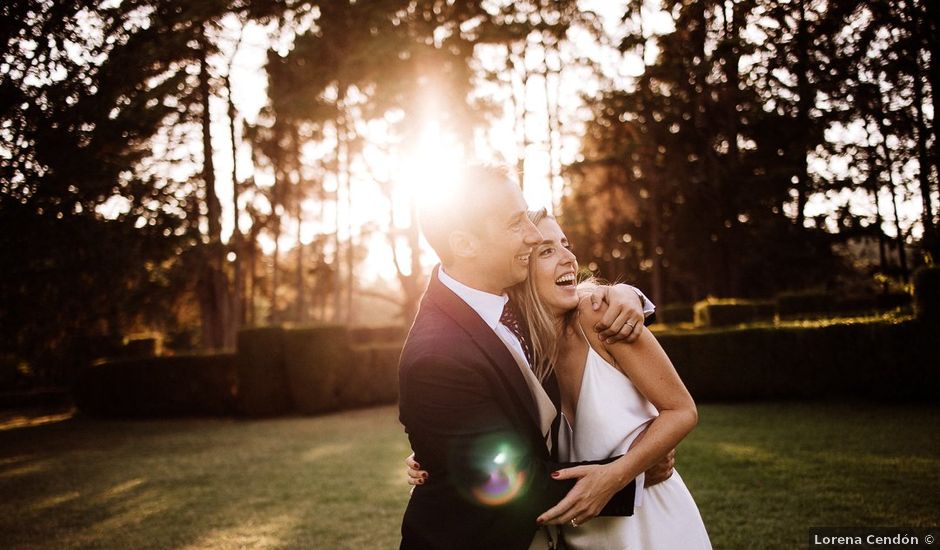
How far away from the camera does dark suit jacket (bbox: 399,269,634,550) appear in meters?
2.16

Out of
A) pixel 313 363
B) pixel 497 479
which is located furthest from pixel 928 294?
pixel 313 363

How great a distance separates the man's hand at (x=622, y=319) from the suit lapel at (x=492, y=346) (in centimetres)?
41

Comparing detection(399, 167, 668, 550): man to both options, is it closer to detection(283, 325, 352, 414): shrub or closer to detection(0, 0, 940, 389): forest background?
detection(0, 0, 940, 389): forest background

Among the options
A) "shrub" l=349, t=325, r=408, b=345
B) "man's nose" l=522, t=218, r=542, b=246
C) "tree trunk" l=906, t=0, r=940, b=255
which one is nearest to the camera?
"man's nose" l=522, t=218, r=542, b=246

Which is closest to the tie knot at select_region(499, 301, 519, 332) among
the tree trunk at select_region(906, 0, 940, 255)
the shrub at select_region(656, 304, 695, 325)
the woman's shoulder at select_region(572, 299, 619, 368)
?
the woman's shoulder at select_region(572, 299, 619, 368)

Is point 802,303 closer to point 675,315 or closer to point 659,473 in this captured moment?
point 675,315

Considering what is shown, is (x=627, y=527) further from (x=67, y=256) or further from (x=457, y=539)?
(x=67, y=256)

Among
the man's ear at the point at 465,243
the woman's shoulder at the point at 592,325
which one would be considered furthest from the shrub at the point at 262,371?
the woman's shoulder at the point at 592,325

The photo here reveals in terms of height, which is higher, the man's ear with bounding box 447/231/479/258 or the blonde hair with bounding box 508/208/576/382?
the man's ear with bounding box 447/231/479/258

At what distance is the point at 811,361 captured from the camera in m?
13.5

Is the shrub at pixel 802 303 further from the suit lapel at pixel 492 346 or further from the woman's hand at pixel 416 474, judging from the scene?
the suit lapel at pixel 492 346

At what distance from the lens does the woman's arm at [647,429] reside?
2.19m

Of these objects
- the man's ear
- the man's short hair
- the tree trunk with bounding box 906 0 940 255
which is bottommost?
the man's ear

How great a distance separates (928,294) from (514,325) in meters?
12.9
